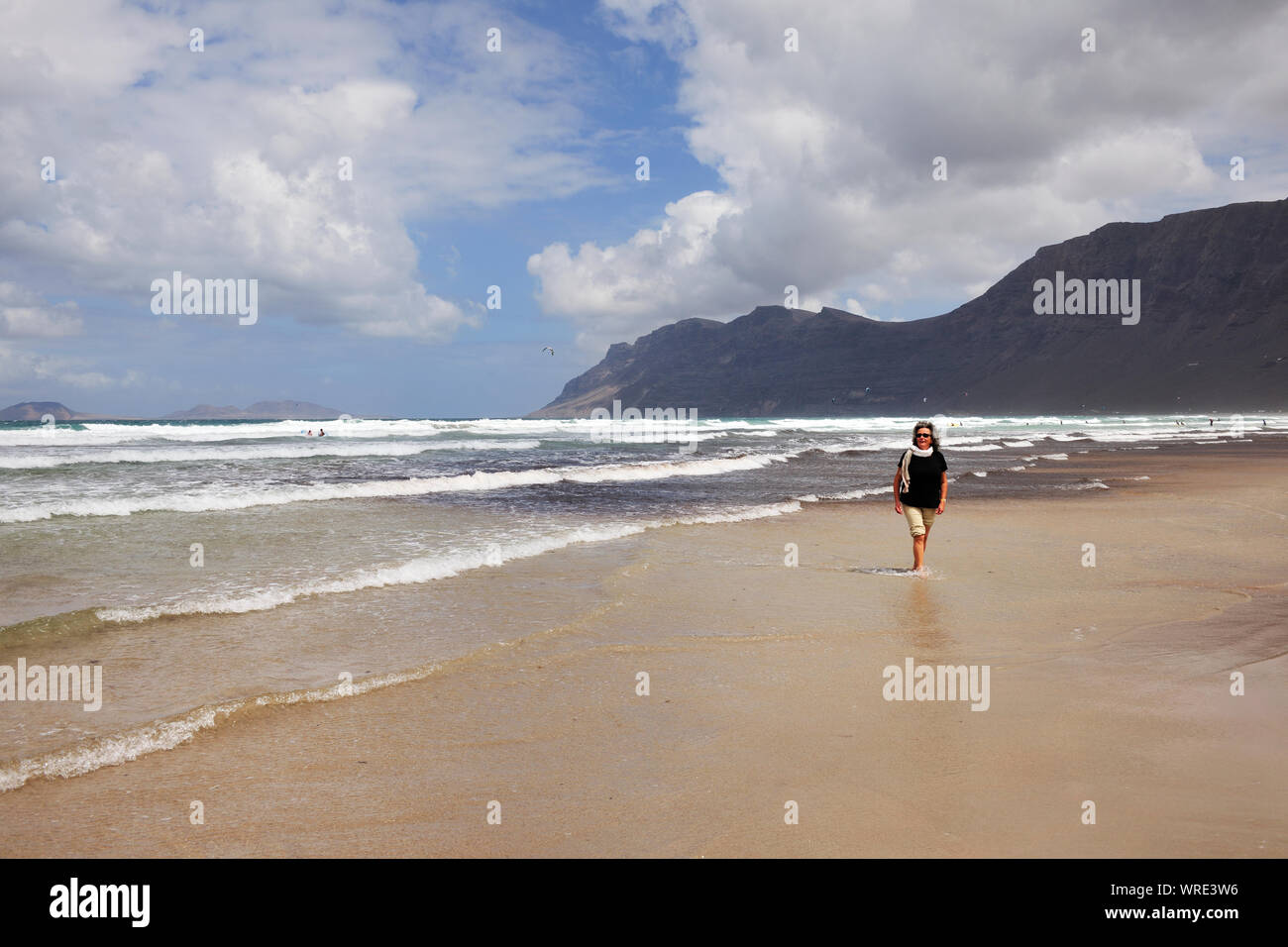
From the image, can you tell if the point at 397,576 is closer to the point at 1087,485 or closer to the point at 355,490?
the point at 355,490

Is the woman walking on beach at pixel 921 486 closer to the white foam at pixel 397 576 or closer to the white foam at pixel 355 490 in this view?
the white foam at pixel 397 576

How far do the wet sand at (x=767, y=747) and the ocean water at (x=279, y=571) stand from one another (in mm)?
499

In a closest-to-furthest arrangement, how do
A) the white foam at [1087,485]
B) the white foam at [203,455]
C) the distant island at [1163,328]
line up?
the white foam at [1087,485], the white foam at [203,455], the distant island at [1163,328]

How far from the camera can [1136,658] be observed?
5.49m

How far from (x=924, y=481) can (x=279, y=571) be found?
7.69m

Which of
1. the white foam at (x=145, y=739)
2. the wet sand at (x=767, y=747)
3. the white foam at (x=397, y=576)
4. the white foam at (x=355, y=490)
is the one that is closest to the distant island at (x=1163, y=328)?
the white foam at (x=355, y=490)

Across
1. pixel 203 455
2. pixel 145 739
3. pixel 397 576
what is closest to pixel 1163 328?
pixel 203 455

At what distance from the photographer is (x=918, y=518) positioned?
8891mm

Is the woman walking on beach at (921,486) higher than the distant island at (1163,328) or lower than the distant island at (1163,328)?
lower

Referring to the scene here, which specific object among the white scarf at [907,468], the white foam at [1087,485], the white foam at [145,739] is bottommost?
the white foam at [145,739]

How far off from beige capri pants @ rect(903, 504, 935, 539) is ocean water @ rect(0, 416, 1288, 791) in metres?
3.78

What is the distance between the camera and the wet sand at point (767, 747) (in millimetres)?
3070

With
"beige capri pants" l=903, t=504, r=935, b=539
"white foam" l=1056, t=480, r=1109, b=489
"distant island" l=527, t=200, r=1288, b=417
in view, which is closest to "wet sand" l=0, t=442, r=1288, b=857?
"beige capri pants" l=903, t=504, r=935, b=539
